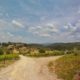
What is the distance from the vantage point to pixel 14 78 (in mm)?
21594

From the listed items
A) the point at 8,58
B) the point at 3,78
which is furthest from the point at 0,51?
the point at 3,78

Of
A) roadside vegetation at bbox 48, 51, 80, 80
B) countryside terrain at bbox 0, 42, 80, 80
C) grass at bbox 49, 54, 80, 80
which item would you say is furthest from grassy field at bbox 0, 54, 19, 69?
grass at bbox 49, 54, 80, 80

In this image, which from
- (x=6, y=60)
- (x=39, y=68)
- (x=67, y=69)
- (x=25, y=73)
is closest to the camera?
(x=25, y=73)

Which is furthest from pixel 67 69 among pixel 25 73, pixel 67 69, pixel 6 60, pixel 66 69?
pixel 6 60

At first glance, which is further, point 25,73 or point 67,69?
point 67,69

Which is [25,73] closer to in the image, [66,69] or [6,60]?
[66,69]

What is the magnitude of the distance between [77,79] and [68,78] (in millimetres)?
1616

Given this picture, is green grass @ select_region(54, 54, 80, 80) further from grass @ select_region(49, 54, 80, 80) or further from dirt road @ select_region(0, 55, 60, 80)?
dirt road @ select_region(0, 55, 60, 80)

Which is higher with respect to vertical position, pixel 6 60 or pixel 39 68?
pixel 6 60

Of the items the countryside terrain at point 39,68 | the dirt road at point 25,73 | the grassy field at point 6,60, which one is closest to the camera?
the dirt road at point 25,73

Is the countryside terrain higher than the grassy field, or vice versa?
the grassy field

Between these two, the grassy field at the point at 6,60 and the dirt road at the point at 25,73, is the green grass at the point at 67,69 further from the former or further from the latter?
the grassy field at the point at 6,60

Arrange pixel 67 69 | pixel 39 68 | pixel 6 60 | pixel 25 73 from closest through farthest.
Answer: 1. pixel 25 73
2. pixel 67 69
3. pixel 39 68
4. pixel 6 60

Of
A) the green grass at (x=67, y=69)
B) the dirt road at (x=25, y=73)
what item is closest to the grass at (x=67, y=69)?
the green grass at (x=67, y=69)
